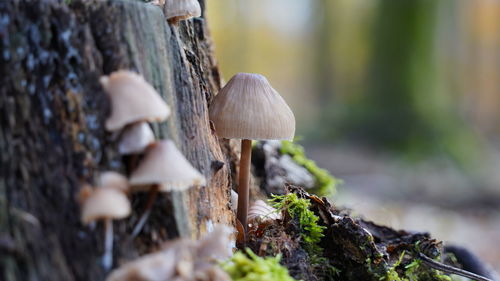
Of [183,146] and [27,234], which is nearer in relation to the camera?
[27,234]

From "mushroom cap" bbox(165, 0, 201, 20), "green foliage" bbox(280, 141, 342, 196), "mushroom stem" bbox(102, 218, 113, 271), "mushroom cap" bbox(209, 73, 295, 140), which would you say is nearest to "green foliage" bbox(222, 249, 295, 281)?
"mushroom stem" bbox(102, 218, 113, 271)

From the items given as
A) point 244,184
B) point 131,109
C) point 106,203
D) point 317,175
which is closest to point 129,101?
point 131,109

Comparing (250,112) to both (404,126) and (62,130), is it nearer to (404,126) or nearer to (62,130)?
(62,130)

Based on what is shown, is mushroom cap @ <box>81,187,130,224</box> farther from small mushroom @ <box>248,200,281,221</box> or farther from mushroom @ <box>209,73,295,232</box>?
small mushroom @ <box>248,200,281,221</box>

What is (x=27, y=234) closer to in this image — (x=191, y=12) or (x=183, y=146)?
(x=183, y=146)

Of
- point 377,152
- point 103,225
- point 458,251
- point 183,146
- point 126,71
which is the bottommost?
point 377,152

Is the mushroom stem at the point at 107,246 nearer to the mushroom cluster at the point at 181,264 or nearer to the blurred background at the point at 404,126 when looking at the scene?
the mushroom cluster at the point at 181,264

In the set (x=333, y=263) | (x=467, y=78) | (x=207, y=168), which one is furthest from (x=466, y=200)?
(x=467, y=78)
